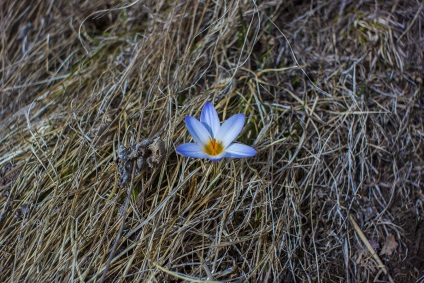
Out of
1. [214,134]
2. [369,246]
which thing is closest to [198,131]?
[214,134]

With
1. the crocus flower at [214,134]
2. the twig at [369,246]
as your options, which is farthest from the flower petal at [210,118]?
the twig at [369,246]

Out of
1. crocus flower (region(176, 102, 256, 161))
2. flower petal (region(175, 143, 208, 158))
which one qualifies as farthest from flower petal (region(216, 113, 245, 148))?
flower petal (region(175, 143, 208, 158))

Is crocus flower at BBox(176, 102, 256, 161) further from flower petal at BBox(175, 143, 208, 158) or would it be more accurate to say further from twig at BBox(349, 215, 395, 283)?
twig at BBox(349, 215, 395, 283)

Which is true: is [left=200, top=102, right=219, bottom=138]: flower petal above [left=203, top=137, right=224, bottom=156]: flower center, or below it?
above

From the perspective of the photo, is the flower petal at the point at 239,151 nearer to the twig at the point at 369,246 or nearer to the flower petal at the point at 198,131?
the flower petal at the point at 198,131

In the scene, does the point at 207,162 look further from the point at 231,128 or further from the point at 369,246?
the point at 369,246

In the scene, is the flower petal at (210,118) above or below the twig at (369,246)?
above
